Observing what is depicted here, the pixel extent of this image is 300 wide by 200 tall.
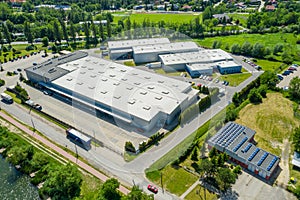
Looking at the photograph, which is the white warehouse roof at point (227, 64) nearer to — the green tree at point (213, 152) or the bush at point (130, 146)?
the green tree at point (213, 152)

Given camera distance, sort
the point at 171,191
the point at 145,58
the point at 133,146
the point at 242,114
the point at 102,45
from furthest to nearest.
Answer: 1. the point at 102,45
2. the point at 145,58
3. the point at 242,114
4. the point at 133,146
5. the point at 171,191

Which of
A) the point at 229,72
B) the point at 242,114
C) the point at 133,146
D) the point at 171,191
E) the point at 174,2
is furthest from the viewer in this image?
the point at 174,2

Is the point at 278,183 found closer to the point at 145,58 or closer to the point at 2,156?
the point at 2,156

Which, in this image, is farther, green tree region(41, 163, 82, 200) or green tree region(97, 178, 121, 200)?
green tree region(41, 163, 82, 200)

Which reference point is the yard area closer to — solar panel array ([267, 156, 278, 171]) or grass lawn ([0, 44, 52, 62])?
solar panel array ([267, 156, 278, 171])

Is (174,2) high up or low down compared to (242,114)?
up

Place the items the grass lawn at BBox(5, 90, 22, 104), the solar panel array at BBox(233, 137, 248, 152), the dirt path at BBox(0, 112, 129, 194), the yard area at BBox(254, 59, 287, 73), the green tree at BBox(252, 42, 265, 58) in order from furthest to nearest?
the green tree at BBox(252, 42, 265, 58) < the yard area at BBox(254, 59, 287, 73) < the grass lawn at BBox(5, 90, 22, 104) < the solar panel array at BBox(233, 137, 248, 152) < the dirt path at BBox(0, 112, 129, 194)

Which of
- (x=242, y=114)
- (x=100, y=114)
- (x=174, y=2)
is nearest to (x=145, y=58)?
(x=100, y=114)

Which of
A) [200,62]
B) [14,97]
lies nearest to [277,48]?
[200,62]

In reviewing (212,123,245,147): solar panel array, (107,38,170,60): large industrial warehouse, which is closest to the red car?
(212,123,245,147): solar panel array
